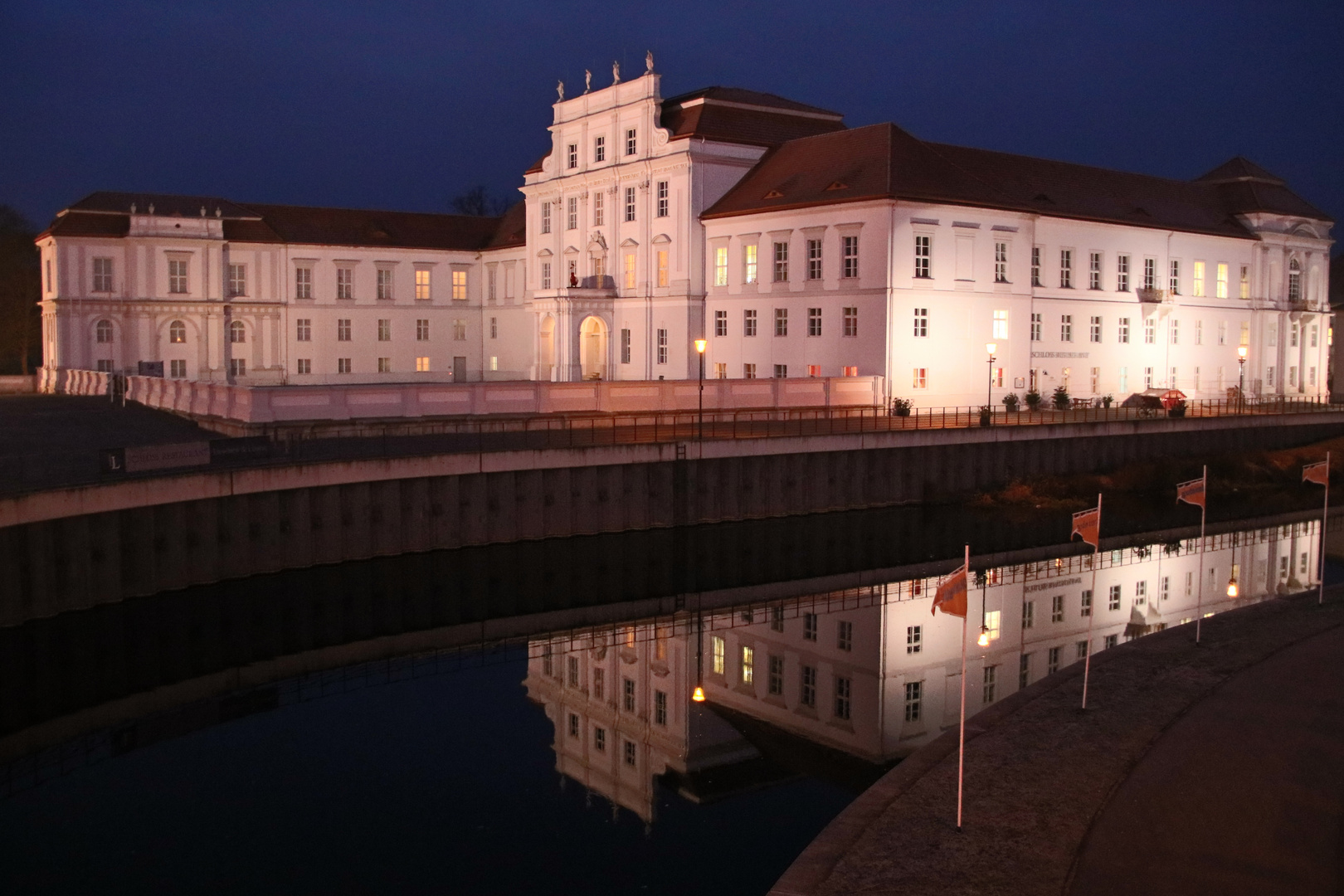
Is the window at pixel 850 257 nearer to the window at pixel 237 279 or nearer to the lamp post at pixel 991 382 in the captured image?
the lamp post at pixel 991 382

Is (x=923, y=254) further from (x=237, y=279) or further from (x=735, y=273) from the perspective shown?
(x=237, y=279)

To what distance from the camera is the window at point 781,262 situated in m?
58.3

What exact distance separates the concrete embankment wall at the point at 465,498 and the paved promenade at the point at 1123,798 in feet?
61.9

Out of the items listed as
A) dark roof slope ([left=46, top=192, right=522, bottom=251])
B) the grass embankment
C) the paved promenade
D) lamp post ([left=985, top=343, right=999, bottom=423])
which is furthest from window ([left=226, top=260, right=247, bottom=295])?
the paved promenade

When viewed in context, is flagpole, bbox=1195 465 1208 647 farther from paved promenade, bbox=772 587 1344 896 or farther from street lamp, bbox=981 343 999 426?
street lamp, bbox=981 343 999 426

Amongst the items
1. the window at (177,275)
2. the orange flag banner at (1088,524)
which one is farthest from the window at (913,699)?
the window at (177,275)

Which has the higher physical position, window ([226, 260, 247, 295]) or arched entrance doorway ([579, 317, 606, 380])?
window ([226, 260, 247, 295])

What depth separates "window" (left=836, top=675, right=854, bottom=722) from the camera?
75.9ft

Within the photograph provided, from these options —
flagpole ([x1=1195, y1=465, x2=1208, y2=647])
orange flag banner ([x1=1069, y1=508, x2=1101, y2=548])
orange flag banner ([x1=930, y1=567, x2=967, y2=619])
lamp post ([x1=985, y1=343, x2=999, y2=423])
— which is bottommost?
flagpole ([x1=1195, y1=465, x2=1208, y2=647])

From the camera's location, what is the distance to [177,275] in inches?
3036

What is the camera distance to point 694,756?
21.1m

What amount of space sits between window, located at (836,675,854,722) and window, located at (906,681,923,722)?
1.07 meters

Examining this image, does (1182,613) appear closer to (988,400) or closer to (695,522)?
(695,522)

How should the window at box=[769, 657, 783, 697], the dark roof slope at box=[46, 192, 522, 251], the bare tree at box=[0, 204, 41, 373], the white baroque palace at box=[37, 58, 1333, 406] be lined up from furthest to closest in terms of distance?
the bare tree at box=[0, 204, 41, 373] → the dark roof slope at box=[46, 192, 522, 251] → the white baroque palace at box=[37, 58, 1333, 406] → the window at box=[769, 657, 783, 697]
